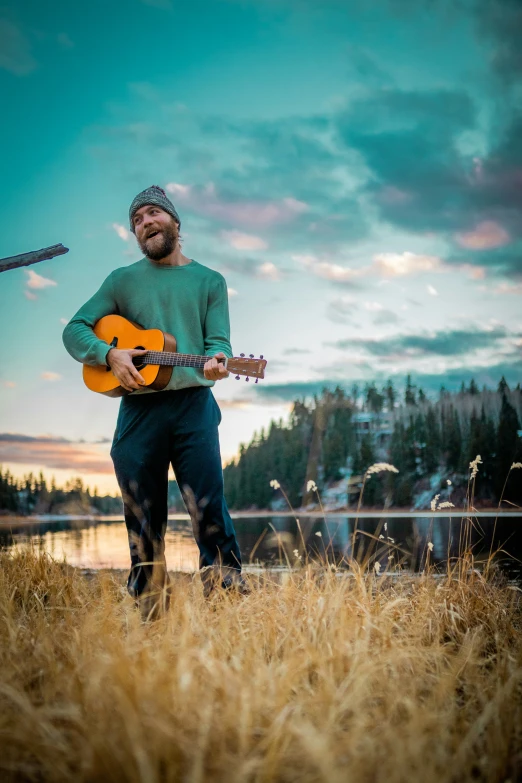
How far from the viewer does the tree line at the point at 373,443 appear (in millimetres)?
88500

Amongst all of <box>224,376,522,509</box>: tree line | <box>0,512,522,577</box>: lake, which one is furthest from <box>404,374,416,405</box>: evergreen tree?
<box>0,512,522,577</box>: lake

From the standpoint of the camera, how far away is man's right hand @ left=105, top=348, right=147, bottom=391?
3.97 m

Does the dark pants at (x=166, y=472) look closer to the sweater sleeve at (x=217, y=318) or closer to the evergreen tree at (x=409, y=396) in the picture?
the sweater sleeve at (x=217, y=318)

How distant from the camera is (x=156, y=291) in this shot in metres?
4.28

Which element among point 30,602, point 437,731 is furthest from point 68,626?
point 437,731

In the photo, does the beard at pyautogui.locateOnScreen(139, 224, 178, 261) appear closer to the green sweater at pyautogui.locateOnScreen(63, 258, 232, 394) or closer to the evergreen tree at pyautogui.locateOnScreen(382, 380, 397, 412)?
the green sweater at pyautogui.locateOnScreen(63, 258, 232, 394)

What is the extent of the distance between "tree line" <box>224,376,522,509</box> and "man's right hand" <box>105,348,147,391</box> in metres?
79.1

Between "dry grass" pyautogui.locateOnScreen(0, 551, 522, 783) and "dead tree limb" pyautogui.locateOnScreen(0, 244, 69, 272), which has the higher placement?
"dead tree limb" pyautogui.locateOnScreen(0, 244, 69, 272)

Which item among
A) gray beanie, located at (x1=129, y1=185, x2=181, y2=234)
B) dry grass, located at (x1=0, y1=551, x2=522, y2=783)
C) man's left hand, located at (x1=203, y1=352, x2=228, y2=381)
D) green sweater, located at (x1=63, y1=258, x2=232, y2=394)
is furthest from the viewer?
gray beanie, located at (x1=129, y1=185, x2=181, y2=234)

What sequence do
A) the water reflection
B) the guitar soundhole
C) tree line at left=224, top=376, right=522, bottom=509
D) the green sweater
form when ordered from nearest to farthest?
the guitar soundhole → the green sweater → the water reflection → tree line at left=224, top=376, right=522, bottom=509

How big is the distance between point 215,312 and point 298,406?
341 feet

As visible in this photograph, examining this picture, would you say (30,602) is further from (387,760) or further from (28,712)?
(387,760)

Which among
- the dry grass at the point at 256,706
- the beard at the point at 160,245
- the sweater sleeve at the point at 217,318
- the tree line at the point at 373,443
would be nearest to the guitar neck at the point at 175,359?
the sweater sleeve at the point at 217,318

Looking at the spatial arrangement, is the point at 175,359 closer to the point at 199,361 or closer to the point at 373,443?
the point at 199,361
